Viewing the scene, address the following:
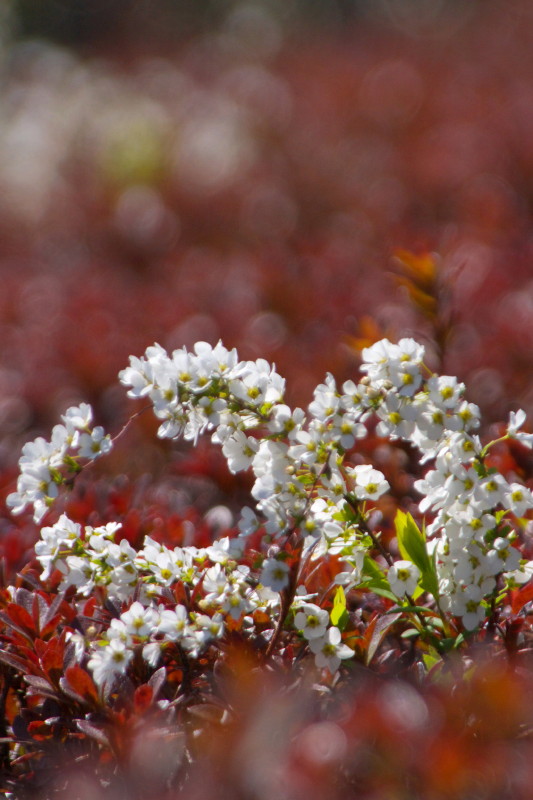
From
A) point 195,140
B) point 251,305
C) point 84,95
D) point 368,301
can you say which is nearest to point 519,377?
point 368,301

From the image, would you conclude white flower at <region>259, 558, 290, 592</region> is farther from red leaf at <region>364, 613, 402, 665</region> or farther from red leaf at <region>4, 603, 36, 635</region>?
red leaf at <region>4, 603, 36, 635</region>

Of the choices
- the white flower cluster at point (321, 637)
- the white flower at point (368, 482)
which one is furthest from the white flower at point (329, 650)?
the white flower at point (368, 482)

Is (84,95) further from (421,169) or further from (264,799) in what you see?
(264,799)

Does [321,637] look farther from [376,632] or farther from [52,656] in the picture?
[52,656]

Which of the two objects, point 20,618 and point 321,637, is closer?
point 321,637

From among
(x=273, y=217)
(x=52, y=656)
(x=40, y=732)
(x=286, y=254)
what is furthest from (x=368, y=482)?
(x=273, y=217)

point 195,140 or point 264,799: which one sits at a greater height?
point 264,799
